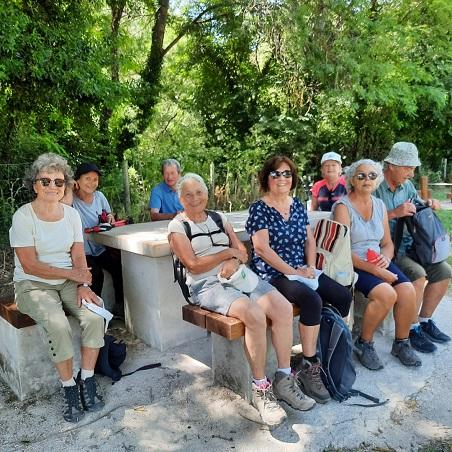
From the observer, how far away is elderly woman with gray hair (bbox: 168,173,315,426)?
8.91 ft

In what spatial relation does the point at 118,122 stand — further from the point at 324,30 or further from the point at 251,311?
the point at 251,311

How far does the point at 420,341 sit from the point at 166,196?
2.78 m

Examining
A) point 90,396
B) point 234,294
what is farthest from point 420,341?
point 90,396

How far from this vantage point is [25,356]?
295 cm

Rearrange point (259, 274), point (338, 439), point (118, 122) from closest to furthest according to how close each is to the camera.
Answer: point (338, 439), point (259, 274), point (118, 122)

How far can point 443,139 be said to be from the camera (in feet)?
56.0

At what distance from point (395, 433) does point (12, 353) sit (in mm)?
2337

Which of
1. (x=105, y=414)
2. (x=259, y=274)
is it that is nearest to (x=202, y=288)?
(x=259, y=274)

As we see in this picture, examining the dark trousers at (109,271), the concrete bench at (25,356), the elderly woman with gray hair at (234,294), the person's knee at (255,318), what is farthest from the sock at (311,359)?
the dark trousers at (109,271)

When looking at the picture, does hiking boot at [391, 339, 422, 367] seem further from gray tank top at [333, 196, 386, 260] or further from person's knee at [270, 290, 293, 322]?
person's knee at [270, 290, 293, 322]

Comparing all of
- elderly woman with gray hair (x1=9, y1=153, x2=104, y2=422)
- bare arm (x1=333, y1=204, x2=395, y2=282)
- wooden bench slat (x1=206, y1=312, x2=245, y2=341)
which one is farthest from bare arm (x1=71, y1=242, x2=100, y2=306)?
bare arm (x1=333, y1=204, x2=395, y2=282)

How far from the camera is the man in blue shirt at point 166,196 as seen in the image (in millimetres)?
4941

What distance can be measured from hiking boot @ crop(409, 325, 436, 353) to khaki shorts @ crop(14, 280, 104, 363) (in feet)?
7.67

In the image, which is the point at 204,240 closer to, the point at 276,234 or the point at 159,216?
the point at 276,234
